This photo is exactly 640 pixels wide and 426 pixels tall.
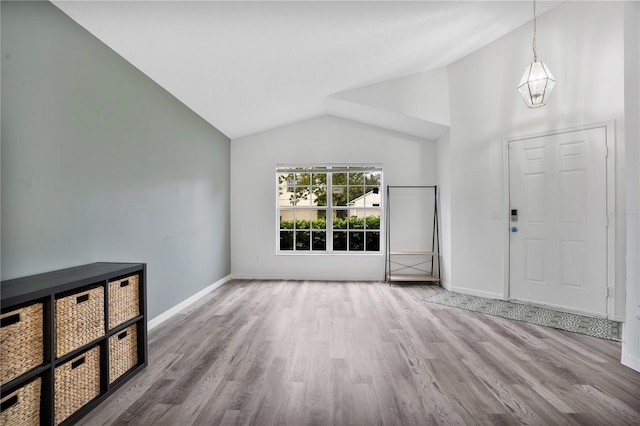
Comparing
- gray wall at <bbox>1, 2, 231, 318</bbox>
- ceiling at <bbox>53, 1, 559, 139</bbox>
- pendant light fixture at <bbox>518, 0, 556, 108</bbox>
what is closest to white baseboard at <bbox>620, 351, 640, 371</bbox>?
pendant light fixture at <bbox>518, 0, 556, 108</bbox>

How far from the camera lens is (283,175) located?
5.96 m

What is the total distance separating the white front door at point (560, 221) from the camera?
3656 mm

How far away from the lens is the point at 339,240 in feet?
19.4

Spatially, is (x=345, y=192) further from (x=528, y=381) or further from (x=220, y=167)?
(x=528, y=381)

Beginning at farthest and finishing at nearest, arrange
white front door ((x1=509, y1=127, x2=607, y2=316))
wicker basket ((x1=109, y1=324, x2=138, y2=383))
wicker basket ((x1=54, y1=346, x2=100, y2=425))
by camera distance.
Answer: white front door ((x1=509, y1=127, x2=607, y2=316))
wicker basket ((x1=109, y1=324, x2=138, y2=383))
wicker basket ((x1=54, y1=346, x2=100, y2=425))

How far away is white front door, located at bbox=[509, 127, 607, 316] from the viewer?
3.66 m

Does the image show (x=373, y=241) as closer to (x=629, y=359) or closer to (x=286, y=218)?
(x=286, y=218)

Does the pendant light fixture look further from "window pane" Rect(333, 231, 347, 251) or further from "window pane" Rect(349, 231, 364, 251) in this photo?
"window pane" Rect(333, 231, 347, 251)

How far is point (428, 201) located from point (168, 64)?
4.30 metres

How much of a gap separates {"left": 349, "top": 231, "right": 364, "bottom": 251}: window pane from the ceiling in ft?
Result: 7.75

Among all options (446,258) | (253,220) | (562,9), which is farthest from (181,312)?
(562,9)

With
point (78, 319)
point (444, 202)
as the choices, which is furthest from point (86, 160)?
point (444, 202)

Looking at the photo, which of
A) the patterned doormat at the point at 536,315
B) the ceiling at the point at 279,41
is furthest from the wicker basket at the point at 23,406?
the patterned doormat at the point at 536,315

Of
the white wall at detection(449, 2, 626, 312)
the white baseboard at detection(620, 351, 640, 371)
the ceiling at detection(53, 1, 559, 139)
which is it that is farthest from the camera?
the white wall at detection(449, 2, 626, 312)
